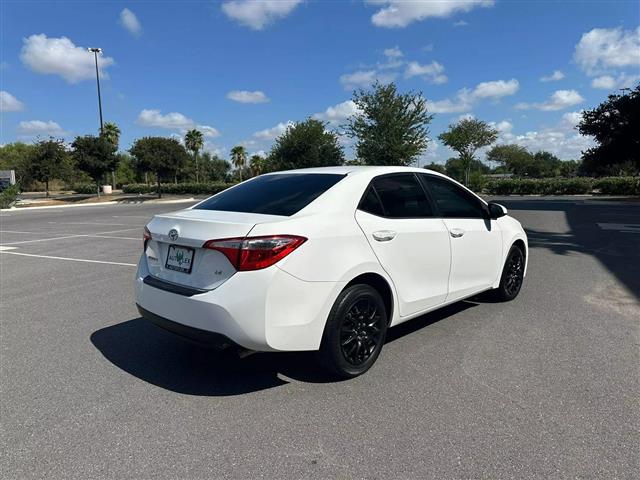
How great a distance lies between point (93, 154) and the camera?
36.9 meters

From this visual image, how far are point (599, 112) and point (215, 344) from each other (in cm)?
3176

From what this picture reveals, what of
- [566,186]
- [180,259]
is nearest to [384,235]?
[180,259]

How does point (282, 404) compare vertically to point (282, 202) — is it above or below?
below

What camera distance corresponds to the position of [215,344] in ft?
10.2

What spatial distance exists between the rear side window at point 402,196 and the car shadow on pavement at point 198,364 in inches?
49.1

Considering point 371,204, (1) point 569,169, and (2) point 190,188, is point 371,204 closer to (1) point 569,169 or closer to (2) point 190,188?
(2) point 190,188

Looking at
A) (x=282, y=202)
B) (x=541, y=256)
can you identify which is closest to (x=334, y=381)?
(x=282, y=202)

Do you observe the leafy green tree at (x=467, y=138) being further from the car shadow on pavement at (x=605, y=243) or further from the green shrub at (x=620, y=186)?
the car shadow on pavement at (x=605, y=243)

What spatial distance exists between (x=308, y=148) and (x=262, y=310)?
33.6 m

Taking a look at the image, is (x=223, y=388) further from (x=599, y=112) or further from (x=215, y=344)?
(x=599, y=112)

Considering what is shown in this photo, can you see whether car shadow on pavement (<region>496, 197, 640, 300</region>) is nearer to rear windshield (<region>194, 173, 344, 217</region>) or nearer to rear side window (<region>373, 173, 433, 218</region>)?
rear side window (<region>373, 173, 433, 218</region>)

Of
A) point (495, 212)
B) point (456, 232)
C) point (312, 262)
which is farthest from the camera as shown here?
point (495, 212)

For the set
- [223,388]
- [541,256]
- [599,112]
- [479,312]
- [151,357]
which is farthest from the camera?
[599,112]

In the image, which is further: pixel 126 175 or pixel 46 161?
pixel 126 175
